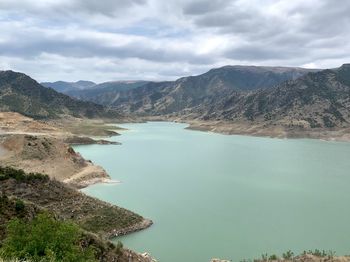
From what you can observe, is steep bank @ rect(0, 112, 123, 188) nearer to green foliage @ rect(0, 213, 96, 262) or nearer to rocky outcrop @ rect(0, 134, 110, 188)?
rocky outcrop @ rect(0, 134, 110, 188)

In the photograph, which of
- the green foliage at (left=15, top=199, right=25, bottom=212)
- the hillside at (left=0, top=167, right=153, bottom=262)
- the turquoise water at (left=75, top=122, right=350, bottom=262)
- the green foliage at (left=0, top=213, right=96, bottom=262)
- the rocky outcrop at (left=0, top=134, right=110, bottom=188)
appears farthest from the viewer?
the rocky outcrop at (left=0, top=134, right=110, bottom=188)

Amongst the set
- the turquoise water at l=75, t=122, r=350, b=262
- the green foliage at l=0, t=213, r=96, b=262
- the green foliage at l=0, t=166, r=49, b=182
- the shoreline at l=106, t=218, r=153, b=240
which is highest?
the green foliage at l=0, t=213, r=96, b=262

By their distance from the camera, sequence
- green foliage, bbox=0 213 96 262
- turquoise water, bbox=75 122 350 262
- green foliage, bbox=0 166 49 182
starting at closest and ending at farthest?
green foliage, bbox=0 213 96 262 < turquoise water, bbox=75 122 350 262 < green foliage, bbox=0 166 49 182

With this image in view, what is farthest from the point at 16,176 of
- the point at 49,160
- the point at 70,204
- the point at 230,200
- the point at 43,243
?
the point at 49,160

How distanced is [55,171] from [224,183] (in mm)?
→ 25572

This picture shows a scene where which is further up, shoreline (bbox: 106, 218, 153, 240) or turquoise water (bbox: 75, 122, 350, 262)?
shoreline (bbox: 106, 218, 153, 240)

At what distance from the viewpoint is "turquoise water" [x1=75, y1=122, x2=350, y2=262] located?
40.4 metres

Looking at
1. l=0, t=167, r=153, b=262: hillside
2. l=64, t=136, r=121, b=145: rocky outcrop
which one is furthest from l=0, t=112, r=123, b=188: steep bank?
l=64, t=136, r=121, b=145: rocky outcrop

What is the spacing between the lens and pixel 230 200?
58375 mm

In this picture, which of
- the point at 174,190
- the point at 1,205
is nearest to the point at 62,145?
the point at 174,190

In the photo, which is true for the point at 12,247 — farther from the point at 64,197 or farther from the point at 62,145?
the point at 62,145

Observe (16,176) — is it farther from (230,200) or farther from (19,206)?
(230,200)

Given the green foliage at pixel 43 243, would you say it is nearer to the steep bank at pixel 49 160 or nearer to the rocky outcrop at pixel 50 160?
the steep bank at pixel 49 160

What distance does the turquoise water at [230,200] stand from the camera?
4038cm
